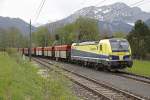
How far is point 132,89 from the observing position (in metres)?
21.3

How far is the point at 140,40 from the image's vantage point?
2776 inches

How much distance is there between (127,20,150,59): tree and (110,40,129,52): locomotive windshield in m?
31.2

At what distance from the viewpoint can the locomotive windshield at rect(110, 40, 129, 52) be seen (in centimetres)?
3475

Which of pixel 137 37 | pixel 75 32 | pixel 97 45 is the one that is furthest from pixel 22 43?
pixel 97 45

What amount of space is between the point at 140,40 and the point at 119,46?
36258mm

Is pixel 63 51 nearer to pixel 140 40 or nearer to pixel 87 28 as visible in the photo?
pixel 140 40

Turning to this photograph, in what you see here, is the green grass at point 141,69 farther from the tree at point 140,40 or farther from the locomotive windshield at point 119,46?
the tree at point 140,40

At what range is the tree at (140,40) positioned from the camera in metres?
66.3

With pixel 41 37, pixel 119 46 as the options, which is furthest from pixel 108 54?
pixel 41 37

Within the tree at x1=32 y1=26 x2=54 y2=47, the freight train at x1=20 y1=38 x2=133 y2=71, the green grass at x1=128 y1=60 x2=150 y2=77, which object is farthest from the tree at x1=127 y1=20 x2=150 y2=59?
the tree at x1=32 y1=26 x2=54 y2=47

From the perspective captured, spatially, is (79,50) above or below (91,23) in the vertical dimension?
below

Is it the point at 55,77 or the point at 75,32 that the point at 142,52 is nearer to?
the point at 75,32

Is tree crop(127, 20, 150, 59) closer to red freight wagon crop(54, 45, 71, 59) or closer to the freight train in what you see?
red freight wagon crop(54, 45, 71, 59)

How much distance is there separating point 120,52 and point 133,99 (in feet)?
58.1
